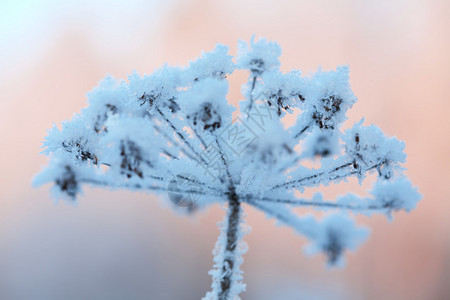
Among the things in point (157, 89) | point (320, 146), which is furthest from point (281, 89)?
point (157, 89)

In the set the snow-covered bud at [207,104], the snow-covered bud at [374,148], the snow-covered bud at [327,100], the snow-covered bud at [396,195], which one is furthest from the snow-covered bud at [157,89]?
the snow-covered bud at [396,195]

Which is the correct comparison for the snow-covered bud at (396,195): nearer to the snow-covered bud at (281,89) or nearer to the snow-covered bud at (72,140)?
the snow-covered bud at (281,89)

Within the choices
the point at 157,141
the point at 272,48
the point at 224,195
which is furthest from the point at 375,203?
the point at 157,141

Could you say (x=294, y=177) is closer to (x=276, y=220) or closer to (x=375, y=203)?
(x=276, y=220)

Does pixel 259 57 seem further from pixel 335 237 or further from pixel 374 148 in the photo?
pixel 335 237

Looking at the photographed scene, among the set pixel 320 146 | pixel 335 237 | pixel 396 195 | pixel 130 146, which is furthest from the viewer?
pixel 320 146

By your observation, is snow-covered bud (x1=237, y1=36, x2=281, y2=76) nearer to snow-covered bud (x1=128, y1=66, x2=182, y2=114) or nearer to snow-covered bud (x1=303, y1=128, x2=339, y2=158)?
snow-covered bud (x1=128, y1=66, x2=182, y2=114)

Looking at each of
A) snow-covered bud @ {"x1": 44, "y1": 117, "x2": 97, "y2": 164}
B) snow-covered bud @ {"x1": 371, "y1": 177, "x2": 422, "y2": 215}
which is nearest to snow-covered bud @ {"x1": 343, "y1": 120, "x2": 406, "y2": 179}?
snow-covered bud @ {"x1": 371, "y1": 177, "x2": 422, "y2": 215}

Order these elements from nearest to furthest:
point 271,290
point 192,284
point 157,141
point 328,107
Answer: point 157,141 → point 328,107 → point 271,290 → point 192,284
